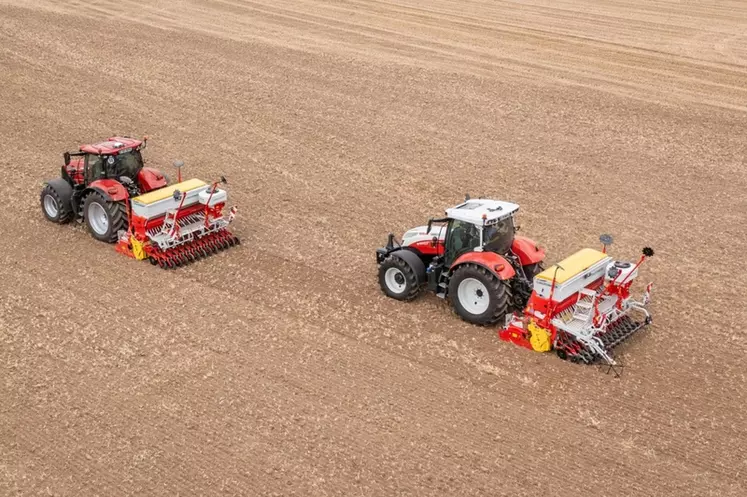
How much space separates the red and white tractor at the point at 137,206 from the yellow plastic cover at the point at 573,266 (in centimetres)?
544

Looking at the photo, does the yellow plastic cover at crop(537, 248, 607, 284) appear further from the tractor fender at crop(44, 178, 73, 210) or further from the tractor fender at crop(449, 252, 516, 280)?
the tractor fender at crop(44, 178, 73, 210)

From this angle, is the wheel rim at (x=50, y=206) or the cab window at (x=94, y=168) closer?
the cab window at (x=94, y=168)

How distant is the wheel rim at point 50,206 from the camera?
48.8 feet

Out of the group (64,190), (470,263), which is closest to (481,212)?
(470,263)

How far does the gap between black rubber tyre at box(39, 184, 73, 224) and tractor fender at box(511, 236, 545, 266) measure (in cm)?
762

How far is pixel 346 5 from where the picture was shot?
32625 mm

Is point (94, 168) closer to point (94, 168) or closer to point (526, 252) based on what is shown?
point (94, 168)

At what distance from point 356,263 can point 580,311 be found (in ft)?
13.5

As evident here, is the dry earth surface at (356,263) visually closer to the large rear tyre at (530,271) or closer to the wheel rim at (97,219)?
the wheel rim at (97,219)

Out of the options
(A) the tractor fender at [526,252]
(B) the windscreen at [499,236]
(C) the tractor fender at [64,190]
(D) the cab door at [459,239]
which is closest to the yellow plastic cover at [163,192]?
(C) the tractor fender at [64,190]

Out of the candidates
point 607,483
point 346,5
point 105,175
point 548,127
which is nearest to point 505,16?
point 346,5

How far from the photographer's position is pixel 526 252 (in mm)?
11891

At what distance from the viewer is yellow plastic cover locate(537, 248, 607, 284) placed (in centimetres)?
1064

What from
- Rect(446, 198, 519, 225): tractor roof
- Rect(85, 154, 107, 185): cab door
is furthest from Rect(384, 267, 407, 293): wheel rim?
Rect(85, 154, 107, 185): cab door
